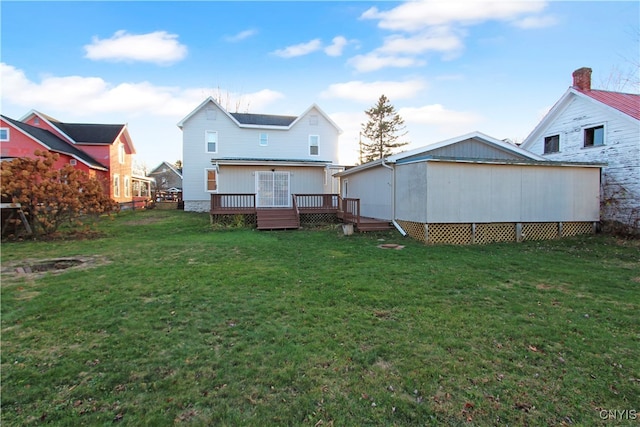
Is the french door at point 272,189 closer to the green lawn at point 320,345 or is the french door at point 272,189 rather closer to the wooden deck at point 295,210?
the wooden deck at point 295,210

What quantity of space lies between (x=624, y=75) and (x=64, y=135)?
37.4 meters

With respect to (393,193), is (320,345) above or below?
below

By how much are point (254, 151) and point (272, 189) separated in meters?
5.32

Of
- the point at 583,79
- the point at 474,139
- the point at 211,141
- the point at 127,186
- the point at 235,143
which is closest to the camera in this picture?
the point at 474,139

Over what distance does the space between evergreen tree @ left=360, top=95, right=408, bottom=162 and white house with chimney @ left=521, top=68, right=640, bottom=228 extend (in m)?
24.2

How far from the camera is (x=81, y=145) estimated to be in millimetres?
23328

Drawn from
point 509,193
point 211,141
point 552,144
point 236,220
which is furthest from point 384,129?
point 509,193

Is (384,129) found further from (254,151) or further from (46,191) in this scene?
(46,191)

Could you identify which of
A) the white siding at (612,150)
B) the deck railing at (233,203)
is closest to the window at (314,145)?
the deck railing at (233,203)

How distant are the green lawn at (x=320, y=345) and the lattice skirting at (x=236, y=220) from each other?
757cm

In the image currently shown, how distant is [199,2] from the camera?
11.2m

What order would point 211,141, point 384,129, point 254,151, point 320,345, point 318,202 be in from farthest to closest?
point 384,129
point 254,151
point 211,141
point 318,202
point 320,345

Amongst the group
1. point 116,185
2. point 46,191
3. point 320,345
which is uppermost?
point 116,185

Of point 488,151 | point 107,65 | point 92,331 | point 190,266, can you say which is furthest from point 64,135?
point 488,151
